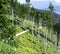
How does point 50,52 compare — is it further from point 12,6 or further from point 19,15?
point 19,15

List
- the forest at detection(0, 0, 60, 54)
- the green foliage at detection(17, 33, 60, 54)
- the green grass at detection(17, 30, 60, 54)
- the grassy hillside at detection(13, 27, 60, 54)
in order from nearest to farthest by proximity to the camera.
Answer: the forest at detection(0, 0, 60, 54)
the grassy hillside at detection(13, 27, 60, 54)
the green grass at detection(17, 30, 60, 54)
the green foliage at detection(17, 33, 60, 54)

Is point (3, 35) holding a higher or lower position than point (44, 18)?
higher

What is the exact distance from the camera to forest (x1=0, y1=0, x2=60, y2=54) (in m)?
54.8

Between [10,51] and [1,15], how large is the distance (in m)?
22.1

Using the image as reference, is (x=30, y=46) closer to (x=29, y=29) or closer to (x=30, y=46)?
(x=30, y=46)

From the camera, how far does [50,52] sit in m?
93.4

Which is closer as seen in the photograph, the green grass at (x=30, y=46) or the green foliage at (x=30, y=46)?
the green grass at (x=30, y=46)

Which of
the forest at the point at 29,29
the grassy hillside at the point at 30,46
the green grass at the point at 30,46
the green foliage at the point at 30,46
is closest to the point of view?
the forest at the point at 29,29

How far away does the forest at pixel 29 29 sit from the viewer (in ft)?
180

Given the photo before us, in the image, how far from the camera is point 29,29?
11900cm

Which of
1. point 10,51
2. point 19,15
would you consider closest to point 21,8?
point 19,15

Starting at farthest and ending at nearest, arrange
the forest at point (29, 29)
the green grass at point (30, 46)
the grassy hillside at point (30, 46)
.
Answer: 1. the green grass at point (30, 46)
2. the grassy hillside at point (30, 46)
3. the forest at point (29, 29)

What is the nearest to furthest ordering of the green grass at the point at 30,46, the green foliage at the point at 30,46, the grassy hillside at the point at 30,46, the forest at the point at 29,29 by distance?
the forest at the point at 29,29 → the grassy hillside at the point at 30,46 → the green grass at the point at 30,46 → the green foliage at the point at 30,46

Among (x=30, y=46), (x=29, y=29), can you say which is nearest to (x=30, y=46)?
(x=30, y=46)
